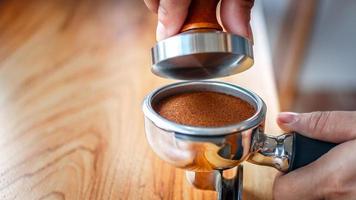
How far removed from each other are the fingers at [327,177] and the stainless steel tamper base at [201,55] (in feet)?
0.41

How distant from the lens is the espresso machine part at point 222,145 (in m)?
0.39

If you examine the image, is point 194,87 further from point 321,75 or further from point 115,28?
point 321,75

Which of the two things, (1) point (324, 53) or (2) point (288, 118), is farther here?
(1) point (324, 53)

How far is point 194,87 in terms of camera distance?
0.49 metres

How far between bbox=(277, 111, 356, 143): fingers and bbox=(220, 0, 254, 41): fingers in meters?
0.10

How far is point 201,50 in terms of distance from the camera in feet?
1.37

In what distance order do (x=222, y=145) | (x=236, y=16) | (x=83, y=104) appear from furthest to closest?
(x=83, y=104)
(x=236, y=16)
(x=222, y=145)

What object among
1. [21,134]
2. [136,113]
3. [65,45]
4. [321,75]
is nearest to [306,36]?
[321,75]

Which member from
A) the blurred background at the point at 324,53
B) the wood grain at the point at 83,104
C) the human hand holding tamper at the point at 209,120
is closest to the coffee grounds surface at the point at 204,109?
the human hand holding tamper at the point at 209,120

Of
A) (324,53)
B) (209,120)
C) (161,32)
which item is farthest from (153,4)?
(324,53)

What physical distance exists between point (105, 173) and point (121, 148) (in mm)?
58

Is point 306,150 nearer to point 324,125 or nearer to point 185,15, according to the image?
point 324,125

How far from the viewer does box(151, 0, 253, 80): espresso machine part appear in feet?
1.37

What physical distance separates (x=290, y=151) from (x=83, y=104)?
0.36 meters
